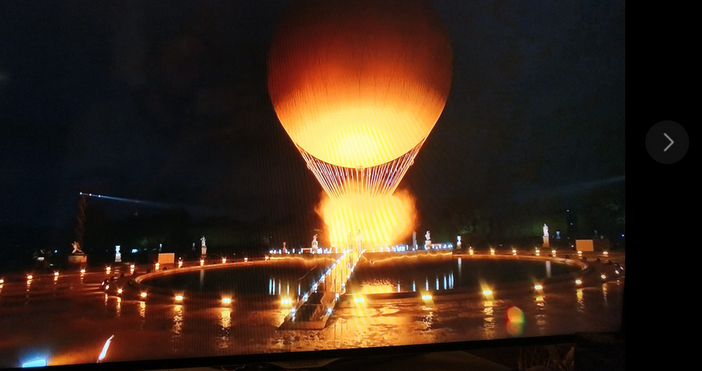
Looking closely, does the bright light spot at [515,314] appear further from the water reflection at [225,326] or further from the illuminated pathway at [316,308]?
the water reflection at [225,326]

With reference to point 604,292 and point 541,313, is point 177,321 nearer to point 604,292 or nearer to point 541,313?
point 541,313

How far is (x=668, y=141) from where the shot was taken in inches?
62.1

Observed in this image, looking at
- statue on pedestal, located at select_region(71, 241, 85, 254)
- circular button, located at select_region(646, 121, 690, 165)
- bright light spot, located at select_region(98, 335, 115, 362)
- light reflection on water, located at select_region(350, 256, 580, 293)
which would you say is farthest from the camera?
light reflection on water, located at select_region(350, 256, 580, 293)

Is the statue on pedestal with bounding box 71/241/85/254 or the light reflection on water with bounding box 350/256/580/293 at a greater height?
the statue on pedestal with bounding box 71/241/85/254

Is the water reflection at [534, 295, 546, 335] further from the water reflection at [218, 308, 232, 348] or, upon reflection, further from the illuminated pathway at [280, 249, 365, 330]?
the water reflection at [218, 308, 232, 348]

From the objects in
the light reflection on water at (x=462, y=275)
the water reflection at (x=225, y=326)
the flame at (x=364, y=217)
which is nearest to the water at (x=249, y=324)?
the water reflection at (x=225, y=326)

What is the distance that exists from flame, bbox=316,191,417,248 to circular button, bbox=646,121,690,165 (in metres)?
9.76

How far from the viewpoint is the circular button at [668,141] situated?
1.57m

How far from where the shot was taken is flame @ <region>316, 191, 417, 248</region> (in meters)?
11.9

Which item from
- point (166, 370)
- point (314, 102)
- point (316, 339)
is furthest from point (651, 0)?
point (314, 102)

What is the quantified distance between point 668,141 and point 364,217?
35.5 feet

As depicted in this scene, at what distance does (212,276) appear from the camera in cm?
699

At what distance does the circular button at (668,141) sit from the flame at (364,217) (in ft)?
32.0

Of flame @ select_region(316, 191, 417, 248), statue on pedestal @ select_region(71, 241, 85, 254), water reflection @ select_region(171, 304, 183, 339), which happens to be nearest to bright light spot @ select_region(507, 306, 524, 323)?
water reflection @ select_region(171, 304, 183, 339)
